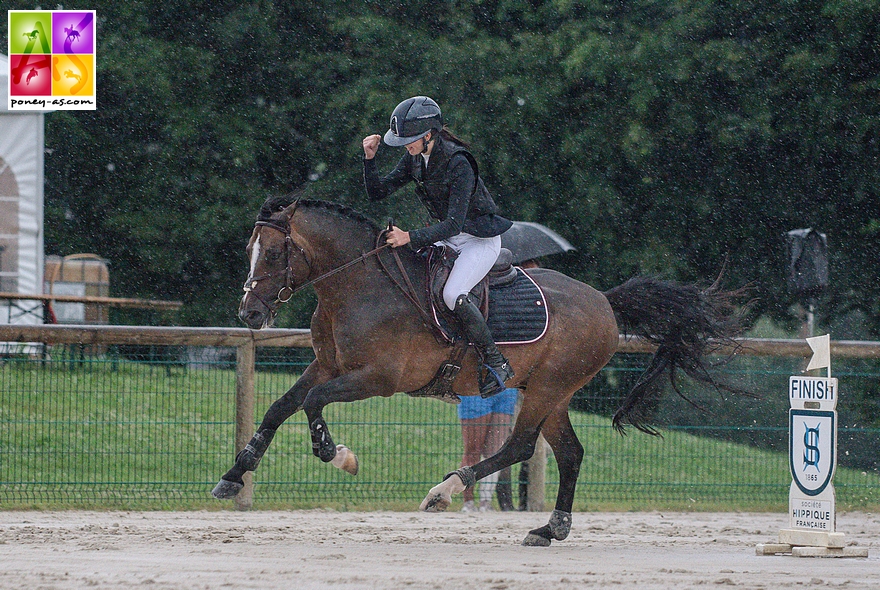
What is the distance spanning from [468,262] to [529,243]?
3808 millimetres

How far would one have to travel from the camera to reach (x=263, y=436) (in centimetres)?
732

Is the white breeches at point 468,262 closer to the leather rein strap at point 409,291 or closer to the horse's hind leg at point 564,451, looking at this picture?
the leather rein strap at point 409,291

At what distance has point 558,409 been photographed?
819 cm

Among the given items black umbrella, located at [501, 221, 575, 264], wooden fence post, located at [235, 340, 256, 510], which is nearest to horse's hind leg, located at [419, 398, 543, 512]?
wooden fence post, located at [235, 340, 256, 510]

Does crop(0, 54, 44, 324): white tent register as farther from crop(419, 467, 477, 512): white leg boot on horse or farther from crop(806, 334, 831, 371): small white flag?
crop(806, 334, 831, 371): small white flag

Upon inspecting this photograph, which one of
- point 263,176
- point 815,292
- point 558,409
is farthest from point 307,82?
point 558,409

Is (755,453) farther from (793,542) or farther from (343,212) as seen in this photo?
(343,212)

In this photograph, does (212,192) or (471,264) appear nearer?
(471,264)

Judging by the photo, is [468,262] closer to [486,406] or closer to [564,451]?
[564,451]

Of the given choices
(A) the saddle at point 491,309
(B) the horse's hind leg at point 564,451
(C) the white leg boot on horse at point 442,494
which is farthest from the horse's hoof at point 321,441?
(B) the horse's hind leg at point 564,451

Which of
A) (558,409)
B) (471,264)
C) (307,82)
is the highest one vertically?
(307,82)

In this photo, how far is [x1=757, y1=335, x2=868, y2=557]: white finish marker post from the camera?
7.45 metres

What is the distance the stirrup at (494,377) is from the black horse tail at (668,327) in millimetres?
1423

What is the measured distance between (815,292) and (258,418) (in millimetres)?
9611
